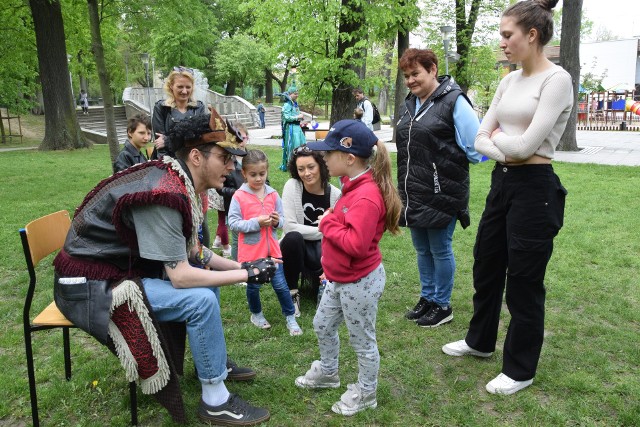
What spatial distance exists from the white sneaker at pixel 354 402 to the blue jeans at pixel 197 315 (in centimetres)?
71

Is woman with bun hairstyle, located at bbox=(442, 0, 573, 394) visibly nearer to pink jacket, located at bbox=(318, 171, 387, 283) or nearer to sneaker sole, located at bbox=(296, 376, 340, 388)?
pink jacket, located at bbox=(318, 171, 387, 283)

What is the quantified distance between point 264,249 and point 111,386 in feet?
4.65

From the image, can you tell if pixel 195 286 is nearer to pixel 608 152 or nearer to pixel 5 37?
pixel 608 152

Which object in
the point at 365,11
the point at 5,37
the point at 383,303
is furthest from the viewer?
→ the point at 5,37

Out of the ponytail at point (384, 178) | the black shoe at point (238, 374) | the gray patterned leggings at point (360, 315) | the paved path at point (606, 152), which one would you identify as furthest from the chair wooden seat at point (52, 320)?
the paved path at point (606, 152)

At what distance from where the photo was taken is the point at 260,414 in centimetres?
281

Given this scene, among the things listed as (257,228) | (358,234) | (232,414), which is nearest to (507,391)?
(358,234)

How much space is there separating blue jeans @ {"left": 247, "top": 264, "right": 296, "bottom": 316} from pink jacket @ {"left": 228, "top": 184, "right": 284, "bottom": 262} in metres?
0.20

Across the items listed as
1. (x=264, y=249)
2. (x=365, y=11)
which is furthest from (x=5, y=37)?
(x=264, y=249)

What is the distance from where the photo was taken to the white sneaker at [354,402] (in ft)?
9.34

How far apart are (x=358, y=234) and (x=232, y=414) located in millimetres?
1190

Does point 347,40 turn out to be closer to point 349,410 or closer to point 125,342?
point 349,410

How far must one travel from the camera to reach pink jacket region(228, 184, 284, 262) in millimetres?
3916

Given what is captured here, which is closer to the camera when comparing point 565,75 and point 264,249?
point 565,75
